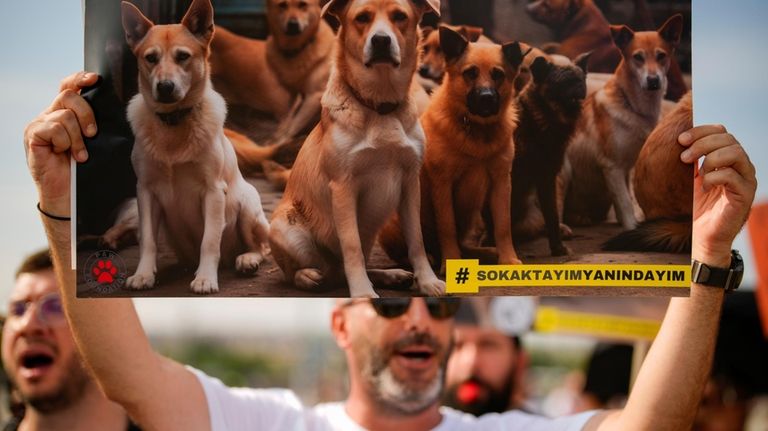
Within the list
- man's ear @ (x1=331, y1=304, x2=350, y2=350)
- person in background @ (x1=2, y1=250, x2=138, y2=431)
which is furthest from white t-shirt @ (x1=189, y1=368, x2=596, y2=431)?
person in background @ (x1=2, y1=250, x2=138, y2=431)

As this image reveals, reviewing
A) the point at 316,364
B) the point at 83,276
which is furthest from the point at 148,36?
the point at 316,364

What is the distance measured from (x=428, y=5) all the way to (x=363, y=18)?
0.61ft

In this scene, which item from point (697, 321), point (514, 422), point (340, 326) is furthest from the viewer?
point (340, 326)

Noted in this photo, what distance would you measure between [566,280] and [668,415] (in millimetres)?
736

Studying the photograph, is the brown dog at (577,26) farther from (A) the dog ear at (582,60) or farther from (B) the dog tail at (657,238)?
(B) the dog tail at (657,238)

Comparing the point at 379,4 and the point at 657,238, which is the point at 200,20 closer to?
the point at 379,4

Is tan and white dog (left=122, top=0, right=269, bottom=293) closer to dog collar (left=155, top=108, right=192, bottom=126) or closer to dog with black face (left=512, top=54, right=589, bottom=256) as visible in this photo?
dog collar (left=155, top=108, right=192, bottom=126)

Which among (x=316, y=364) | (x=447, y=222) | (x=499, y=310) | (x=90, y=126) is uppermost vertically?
(x=90, y=126)

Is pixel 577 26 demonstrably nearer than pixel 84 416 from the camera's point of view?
Yes

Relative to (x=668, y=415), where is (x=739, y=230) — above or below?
above

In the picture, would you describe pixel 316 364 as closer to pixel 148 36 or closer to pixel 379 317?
pixel 379 317

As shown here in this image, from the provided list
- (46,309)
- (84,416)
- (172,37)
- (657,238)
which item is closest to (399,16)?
(172,37)

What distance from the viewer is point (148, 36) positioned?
2.83 meters

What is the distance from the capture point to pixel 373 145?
9.40ft
